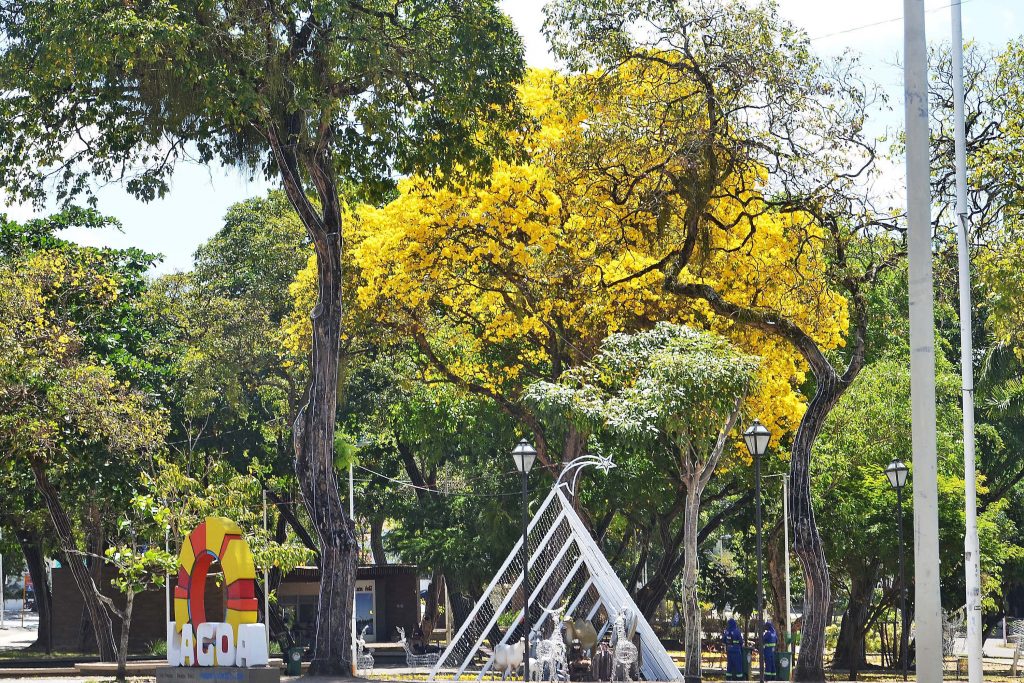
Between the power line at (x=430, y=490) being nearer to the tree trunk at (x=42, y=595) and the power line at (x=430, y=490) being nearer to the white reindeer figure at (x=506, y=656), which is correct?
the tree trunk at (x=42, y=595)

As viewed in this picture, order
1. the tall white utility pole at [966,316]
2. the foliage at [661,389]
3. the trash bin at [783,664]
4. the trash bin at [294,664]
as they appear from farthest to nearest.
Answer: the trash bin at [783,664] < the trash bin at [294,664] < the foliage at [661,389] < the tall white utility pole at [966,316]

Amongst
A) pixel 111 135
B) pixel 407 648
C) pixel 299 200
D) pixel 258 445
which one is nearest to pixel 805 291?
pixel 299 200

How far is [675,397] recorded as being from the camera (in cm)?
2303

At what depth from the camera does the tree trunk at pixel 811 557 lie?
73.2 ft

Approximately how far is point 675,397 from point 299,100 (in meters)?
8.47

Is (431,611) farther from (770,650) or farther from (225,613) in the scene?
(225,613)

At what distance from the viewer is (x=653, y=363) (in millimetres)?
23562

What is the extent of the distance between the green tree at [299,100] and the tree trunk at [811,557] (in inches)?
282

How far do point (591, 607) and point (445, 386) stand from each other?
8.60 metres

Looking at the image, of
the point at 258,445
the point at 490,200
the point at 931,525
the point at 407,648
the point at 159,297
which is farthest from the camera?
the point at 258,445

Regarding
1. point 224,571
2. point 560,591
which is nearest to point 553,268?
point 560,591

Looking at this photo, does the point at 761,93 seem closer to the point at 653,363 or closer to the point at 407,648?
the point at 653,363

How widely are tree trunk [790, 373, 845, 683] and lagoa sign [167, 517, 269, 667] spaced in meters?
10.6

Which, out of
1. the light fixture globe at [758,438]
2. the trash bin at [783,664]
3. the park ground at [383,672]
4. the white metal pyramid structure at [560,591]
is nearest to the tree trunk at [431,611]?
the park ground at [383,672]
